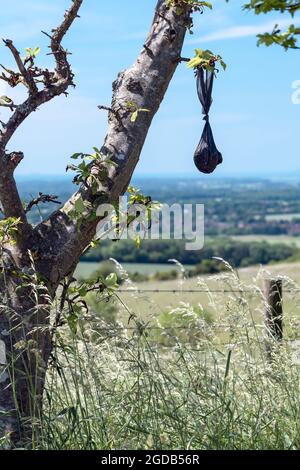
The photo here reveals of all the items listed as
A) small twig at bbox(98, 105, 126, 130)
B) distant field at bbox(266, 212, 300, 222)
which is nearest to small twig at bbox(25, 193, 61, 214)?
small twig at bbox(98, 105, 126, 130)

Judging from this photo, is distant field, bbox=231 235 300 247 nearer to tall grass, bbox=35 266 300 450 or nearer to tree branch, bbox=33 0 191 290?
tree branch, bbox=33 0 191 290

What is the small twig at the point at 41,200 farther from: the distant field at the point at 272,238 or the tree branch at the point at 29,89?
the distant field at the point at 272,238

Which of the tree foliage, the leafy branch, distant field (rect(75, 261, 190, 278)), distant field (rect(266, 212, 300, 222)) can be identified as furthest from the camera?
distant field (rect(266, 212, 300, 222))

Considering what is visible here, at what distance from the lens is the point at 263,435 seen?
3312mm

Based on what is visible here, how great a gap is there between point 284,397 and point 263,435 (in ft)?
1.03

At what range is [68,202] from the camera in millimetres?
3975

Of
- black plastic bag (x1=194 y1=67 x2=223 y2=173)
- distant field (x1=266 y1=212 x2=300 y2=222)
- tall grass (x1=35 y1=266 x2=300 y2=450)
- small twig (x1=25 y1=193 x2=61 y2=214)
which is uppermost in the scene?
black plastic bag (x1=194 y1=67 x2=223 y2=173)

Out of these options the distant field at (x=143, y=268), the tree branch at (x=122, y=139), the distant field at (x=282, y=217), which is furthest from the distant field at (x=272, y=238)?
the tree branch at (x=122, y=139)

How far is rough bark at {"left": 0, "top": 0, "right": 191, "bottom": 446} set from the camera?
3705 millimetres

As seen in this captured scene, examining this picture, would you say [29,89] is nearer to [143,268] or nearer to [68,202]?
[68,202]

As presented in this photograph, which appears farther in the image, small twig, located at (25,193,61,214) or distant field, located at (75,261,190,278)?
distant field, located at (75,261,190,278)

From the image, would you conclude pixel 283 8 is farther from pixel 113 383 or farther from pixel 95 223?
pixel 113 383

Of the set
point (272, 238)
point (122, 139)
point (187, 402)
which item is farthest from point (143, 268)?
point (187, 402)

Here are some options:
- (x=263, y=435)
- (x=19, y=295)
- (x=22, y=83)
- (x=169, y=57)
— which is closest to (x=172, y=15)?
(x=169, y=57)
